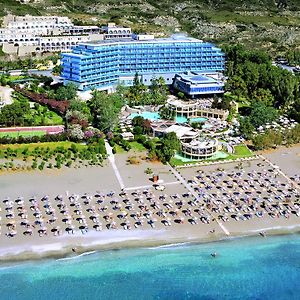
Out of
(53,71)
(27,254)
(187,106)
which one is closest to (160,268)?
(27,254)

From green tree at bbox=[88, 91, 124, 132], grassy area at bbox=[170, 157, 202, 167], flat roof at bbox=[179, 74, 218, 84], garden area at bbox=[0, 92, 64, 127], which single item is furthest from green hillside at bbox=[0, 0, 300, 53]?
grassy area at bbox=[170, 157, 202, 167]

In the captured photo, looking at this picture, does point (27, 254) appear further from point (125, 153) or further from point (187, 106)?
point (187, 106)

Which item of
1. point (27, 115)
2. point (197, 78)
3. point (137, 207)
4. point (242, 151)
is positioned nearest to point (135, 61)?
point (197, 78)

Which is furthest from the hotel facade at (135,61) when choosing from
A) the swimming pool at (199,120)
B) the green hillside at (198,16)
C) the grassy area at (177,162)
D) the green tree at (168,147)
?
the green hillside at (198,16)

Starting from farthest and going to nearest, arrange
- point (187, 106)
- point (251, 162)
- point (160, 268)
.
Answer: point (187, 106) → point (251, 162) → point (160, 268)

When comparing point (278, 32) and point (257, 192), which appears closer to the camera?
point (257, 192)
